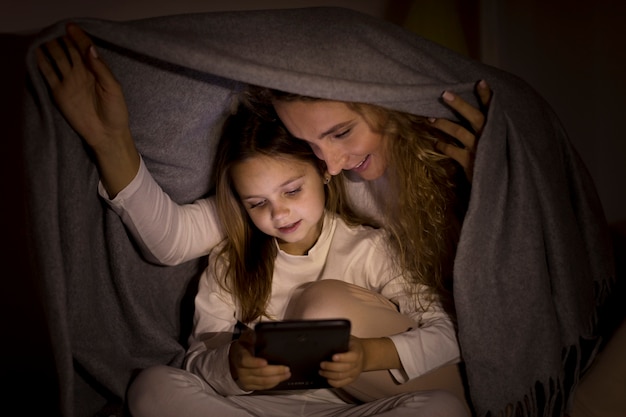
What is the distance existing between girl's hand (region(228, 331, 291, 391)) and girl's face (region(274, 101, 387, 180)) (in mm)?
333

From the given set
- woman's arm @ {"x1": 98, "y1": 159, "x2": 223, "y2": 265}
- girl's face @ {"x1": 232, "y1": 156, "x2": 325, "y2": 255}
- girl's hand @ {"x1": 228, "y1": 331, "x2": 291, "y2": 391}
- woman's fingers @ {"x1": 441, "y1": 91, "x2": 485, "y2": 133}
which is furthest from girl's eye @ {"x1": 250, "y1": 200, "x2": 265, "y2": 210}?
woman's fingers @ {"x1": 441, "y1": 91, "x2": 485, "y2": 133}

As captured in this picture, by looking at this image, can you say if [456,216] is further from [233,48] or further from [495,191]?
[233,48]

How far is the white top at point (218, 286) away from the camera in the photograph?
116 centimetres

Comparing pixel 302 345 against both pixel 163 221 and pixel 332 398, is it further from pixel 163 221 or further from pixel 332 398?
pixel 163 221

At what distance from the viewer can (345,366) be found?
106 cm

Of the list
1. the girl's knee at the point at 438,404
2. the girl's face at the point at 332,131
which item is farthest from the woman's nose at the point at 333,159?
the girl's knee at the point at 438,404

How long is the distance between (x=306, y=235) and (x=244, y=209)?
133 millimetres

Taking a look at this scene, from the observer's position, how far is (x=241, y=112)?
1.29m

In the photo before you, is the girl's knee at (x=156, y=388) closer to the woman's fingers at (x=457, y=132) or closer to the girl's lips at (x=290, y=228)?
the girl's lips at (x=290, y=228)

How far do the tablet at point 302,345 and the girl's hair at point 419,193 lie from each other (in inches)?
10.4

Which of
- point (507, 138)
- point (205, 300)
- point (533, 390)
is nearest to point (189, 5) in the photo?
point (205, 300)

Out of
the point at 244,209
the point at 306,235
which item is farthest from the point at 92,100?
the point at 306,235

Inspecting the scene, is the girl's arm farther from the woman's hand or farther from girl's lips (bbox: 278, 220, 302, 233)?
the woman's hand

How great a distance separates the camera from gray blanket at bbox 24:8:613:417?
102cm
